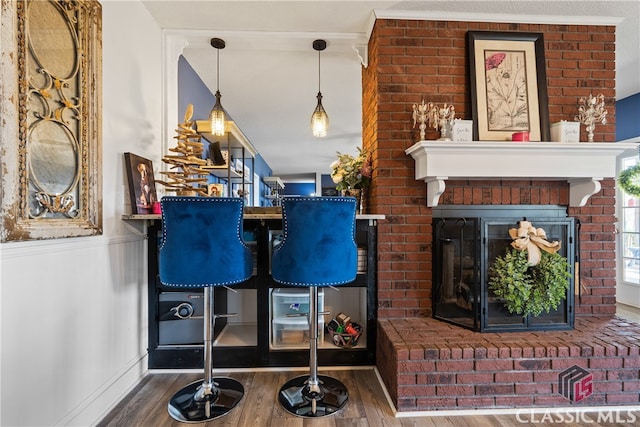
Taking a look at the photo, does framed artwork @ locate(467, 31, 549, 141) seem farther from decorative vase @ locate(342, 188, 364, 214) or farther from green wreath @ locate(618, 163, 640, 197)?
green wreath @ locate(618, 163, 640, 197)

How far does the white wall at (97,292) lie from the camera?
1124mm

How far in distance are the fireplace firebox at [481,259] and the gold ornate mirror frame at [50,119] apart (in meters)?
2.09

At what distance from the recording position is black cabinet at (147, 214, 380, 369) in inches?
77.3

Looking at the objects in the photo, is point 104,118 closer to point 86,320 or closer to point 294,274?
point 86,320

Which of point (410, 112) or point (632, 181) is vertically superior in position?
point (410, 112)

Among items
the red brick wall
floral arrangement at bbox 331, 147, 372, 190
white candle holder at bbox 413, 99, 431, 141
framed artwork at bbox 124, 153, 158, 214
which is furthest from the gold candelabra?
framed artwork at bbox 124, 153, 158, 214

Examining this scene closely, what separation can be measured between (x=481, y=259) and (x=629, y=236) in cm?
332

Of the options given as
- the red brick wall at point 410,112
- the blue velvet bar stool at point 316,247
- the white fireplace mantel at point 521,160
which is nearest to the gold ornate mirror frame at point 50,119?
the blue velvet bar stool at point 316,247

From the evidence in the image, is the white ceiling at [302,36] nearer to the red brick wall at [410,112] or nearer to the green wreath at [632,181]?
the red brick wall at [410,112]

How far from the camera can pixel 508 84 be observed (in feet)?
6.80

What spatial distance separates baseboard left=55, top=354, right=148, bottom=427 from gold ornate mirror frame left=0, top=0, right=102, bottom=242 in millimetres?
840

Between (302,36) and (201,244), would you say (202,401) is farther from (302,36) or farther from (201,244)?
(302,36)

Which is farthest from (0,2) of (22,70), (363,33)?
(363,33)

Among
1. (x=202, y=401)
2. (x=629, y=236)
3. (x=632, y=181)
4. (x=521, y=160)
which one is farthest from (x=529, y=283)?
(x=629, y=236)
